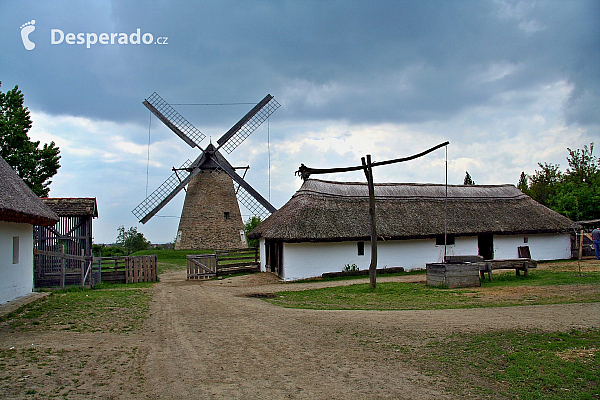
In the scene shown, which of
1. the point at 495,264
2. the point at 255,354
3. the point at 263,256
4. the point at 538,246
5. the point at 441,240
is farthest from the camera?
the point at 538,246

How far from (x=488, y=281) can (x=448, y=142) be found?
5.14m

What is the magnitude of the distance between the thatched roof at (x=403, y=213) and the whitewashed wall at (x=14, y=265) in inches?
368

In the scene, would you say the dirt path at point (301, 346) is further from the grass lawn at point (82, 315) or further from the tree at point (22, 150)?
the tree at point (22, 150)

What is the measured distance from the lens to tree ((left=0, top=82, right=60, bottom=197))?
70.4ft

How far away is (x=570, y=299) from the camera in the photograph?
1101cm

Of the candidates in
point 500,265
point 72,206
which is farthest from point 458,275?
point 72,206

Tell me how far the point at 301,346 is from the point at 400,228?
15609mm

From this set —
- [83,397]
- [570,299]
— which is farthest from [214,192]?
[83,397]

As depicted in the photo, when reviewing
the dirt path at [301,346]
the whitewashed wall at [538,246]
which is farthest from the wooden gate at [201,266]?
the whitewashed wall at [538,246]

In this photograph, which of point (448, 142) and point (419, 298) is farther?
point (448, 142)

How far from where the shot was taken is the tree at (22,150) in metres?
21.5

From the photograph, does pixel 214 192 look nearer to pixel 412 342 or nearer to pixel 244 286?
pixel 244 286

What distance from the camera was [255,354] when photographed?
6.68 meters

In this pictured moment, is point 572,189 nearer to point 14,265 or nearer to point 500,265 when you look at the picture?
point 500,265
